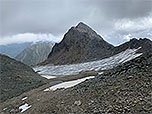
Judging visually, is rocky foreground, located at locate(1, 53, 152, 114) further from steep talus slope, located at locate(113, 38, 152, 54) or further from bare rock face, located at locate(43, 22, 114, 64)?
bare rock face, located at locate(43, 22, 114, 64)

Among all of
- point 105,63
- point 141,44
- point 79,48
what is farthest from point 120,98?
point 79,48

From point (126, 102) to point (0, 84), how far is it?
2969cm

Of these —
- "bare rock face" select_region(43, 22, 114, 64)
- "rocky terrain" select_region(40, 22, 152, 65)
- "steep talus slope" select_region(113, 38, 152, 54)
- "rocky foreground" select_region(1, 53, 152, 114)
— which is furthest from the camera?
"bare rock face" select_region(43, 22, 114, 64)

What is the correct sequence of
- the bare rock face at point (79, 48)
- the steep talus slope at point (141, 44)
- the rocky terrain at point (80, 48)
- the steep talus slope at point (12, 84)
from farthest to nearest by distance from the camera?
the bare rock face at point (79, 48)
the rocky terrain at point (80, 48)
the steep talus slope at point (141, 44)
the steep talus slope at point (12, 84)

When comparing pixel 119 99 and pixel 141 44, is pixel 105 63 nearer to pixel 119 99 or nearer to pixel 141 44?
pixel 141 44

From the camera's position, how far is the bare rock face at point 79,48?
110856 mm

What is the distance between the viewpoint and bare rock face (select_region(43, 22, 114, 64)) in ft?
364

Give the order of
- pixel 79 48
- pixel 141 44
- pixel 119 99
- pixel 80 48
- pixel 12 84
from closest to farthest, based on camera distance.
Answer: pixel 119 99, pixel 12 84, pixel 141 44, pixel 80 48, pixel 79 48

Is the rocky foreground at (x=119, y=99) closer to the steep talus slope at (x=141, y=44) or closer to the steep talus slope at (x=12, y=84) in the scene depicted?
the steep talus slope at (x=12, y=84)

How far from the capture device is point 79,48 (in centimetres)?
13125

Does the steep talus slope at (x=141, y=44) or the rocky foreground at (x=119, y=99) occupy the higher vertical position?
the steep talus slope at (x=141, y=44)

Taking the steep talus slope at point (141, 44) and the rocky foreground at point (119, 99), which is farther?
the steep talus slope at point (141, 44)

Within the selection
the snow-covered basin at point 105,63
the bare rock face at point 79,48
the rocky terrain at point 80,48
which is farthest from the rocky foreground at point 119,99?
the bare rock face at point 79,48

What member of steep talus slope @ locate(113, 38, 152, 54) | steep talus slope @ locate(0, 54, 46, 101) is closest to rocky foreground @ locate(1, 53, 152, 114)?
steep talus slope @ locate(0, 54, 46, 101)
